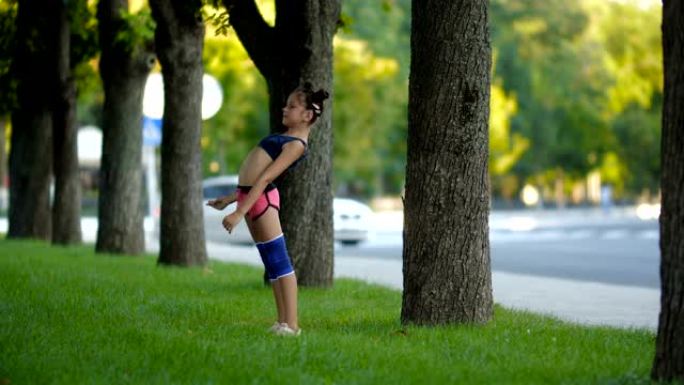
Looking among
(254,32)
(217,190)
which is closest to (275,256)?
(254,32)

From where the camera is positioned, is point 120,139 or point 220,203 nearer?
point 220,203

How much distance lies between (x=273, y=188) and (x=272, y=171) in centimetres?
25

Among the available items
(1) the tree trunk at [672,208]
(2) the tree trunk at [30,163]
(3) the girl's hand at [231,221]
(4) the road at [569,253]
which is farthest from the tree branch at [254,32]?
(2) the tree trunk at [30,163]

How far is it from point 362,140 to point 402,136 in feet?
38.1

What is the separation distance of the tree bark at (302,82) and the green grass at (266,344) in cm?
75

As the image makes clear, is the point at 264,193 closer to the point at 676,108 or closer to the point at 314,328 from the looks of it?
the point at 314,328

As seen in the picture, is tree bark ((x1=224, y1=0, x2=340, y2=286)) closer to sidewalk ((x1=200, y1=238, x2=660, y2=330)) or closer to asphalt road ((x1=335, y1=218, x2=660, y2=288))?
sidewalk ((x1=200, y1=238, x2=660, y2=330))

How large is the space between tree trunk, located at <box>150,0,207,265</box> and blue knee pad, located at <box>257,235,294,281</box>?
977 cm

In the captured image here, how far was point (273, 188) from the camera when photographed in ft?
31.7

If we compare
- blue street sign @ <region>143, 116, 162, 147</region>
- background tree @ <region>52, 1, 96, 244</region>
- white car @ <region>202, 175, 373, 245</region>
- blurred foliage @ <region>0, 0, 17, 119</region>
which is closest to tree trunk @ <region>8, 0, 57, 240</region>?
blurred foliage @ <region>0, 0, 17, 119</region>

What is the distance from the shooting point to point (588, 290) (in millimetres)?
17641

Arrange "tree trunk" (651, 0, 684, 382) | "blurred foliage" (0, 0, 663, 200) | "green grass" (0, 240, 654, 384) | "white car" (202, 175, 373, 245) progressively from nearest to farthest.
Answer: "tree trunk" (651, 0, 684, 382) → "green grass" (0, 240, 654, 384) → "white car" (202, 175, 373, 245) → "blurred foliage" (0, 0, 663, 200)

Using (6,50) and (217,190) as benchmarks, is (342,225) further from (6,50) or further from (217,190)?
(6,50)

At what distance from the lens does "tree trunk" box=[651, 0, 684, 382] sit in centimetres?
738
